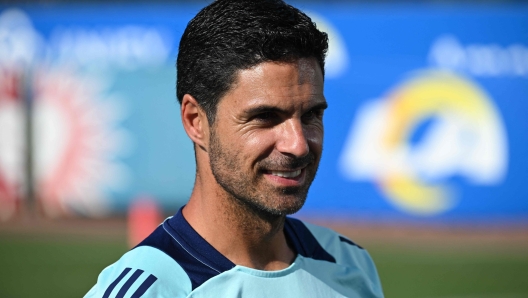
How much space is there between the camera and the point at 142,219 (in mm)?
9539

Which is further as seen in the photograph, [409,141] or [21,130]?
[21,130]

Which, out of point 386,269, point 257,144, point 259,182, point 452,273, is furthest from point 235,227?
point 452,273

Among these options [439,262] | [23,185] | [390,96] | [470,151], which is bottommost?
[439,262]

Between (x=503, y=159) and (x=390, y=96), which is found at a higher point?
(x=390, y=96)

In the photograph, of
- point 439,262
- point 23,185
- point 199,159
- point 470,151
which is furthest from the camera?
point 23,185

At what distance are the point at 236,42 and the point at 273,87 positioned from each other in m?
0.20

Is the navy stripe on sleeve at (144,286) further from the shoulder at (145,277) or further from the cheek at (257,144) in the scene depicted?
the cheek at (257,144)

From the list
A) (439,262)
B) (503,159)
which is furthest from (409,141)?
(439,262)

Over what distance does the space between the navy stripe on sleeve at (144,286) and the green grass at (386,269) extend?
5.80 meters

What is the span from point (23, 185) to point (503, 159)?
795 centimetres

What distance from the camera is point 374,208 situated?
→ 37.7ft

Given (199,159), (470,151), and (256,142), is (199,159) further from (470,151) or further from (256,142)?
(470,151)

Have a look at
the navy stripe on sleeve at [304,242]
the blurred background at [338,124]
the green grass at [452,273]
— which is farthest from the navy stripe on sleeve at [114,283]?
the blurred background at [338,124]

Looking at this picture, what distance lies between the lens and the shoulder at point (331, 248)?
2.67 m
